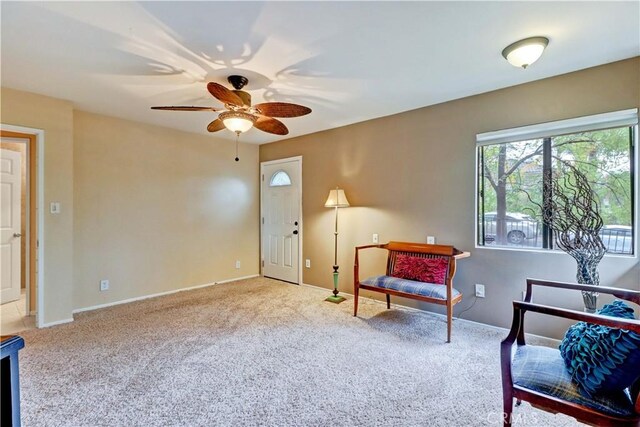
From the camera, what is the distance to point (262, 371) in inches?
90.3


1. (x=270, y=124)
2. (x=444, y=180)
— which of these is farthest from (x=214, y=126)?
(x=444, y=180)

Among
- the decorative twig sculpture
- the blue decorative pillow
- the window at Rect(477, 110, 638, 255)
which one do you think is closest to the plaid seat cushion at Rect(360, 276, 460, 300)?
the window at Rect(477, 110, 638, 255)

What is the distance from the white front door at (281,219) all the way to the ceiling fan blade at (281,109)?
7.54 feet

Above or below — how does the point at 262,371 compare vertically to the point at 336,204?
below

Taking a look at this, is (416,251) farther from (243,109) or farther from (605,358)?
(243,109)

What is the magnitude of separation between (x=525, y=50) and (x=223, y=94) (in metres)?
2.21

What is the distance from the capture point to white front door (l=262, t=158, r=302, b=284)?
4996mm

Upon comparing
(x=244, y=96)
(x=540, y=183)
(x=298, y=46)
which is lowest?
(x=540, y=183)

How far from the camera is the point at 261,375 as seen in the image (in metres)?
2.24

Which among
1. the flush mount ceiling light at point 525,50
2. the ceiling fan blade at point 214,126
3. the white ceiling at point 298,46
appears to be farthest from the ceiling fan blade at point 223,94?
the flush mount ceiling light at point 525,50

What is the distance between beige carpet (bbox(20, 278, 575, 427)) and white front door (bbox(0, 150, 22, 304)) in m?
1.54

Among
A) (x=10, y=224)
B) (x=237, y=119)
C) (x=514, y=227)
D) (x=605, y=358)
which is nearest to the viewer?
(x=605, y=358)

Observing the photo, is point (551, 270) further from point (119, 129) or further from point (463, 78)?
point (119, 129)

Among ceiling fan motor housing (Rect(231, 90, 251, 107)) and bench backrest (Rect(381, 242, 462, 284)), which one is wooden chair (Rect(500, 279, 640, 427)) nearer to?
bench backrest (Rect(381, 242, 462, 284))
